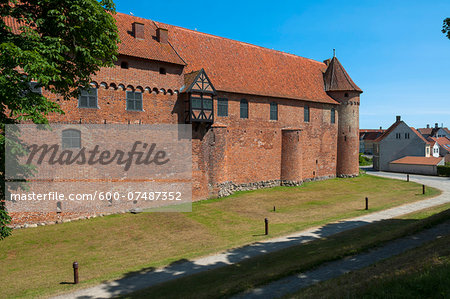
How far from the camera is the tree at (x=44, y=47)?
9.37 metres

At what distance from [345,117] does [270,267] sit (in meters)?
30.9

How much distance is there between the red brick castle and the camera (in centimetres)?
2144

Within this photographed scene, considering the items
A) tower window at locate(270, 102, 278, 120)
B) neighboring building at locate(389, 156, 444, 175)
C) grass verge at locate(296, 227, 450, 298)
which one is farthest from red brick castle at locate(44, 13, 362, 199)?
grass verge at locate(296, 227, 450, 298)

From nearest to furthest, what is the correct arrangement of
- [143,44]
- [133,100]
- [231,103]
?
[133,100] → [143,44] → [231,103]

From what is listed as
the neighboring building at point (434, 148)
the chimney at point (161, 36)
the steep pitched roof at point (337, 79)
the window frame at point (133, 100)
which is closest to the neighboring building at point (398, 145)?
the neighboring building at point (434, 148)

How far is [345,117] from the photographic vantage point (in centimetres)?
3750

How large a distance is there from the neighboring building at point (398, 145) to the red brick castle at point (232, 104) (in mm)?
18676

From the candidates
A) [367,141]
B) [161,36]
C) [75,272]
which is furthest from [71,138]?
[367,141]

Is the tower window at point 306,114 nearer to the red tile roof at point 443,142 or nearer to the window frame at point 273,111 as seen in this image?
the window frame at point 273,111

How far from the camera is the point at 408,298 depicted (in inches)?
237

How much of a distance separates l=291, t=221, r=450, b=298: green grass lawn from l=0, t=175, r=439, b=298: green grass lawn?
7.38 m

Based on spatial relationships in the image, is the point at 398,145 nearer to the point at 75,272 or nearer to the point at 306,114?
the point at 306,114

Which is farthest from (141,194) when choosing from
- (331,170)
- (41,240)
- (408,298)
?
(331,170)

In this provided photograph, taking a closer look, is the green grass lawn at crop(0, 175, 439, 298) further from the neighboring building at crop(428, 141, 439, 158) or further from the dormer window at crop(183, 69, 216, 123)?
the neighboring building at crop(428, 141, 439, 158)
